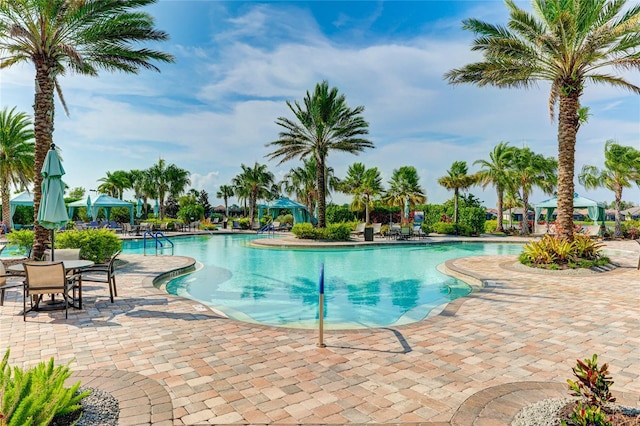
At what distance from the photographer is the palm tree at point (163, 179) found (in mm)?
44938

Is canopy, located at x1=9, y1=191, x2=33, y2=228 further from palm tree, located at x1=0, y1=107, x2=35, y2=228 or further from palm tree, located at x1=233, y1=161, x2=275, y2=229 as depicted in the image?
palm tree, located at x1=233, y1=161, x2=275, y2=229

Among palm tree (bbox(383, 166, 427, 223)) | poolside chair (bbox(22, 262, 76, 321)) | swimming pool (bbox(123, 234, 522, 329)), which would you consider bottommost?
swimming pool (bbox(123, 234, 522, 329))

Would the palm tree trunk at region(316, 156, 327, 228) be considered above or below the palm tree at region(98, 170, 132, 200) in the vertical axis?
below

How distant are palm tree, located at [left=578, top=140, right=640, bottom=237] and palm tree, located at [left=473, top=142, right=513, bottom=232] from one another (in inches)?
254

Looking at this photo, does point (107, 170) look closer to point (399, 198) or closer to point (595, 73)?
point (399, 198)

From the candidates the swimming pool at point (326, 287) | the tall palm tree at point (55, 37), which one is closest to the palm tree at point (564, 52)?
the swimming pool at point (326, 287)

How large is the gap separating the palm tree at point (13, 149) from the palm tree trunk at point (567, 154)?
28.1 m

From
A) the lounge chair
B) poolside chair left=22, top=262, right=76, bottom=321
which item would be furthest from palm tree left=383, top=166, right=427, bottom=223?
poolside chair left=22, top=262, right=76, bottom=321

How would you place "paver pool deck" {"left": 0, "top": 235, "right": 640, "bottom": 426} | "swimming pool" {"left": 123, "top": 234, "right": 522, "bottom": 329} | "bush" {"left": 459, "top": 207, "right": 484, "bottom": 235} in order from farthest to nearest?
1. "bush" {"left": 459, "top": 207, "right": 484, "bottom": 235}
2. "swimming pool" {"left": 123, "top": 234, "right": 522, "bottom": 329}
3. "paver pool deck" {"left": 0, "top": 235, "right": 640, "bottom": 426}

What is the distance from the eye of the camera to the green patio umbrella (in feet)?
24.8

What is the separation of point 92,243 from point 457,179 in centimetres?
2734

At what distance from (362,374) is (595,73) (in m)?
13.7

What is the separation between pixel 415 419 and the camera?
10.6 ft

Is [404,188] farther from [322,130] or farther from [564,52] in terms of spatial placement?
[564,52]
